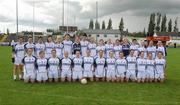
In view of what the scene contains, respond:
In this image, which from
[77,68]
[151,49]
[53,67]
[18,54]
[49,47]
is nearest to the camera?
[53,67]

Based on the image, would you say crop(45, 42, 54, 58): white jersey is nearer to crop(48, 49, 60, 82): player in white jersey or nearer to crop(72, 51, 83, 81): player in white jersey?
crop(48, 49, 60, 82): player in white jersey

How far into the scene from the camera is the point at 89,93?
38.6 feet

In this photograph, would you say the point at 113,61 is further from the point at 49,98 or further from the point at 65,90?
the point at 49,98

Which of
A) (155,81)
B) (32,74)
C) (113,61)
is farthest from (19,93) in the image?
(155,81)

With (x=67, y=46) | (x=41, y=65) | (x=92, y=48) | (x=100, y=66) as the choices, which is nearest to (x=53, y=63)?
(x=41, y=65)

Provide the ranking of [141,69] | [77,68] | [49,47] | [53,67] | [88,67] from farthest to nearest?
[49,47]
[141,69]
[88,67]
[77,68]
[53,67]

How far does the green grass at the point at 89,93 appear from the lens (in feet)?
34.1

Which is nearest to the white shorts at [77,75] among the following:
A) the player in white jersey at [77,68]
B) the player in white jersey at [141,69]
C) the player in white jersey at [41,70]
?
the player in white jersey at [77,68]

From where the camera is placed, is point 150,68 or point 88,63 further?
point 150,68

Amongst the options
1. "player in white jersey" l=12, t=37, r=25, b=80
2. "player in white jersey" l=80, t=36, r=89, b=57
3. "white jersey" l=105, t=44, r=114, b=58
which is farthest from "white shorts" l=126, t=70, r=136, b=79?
"player in white jersey" l=12, t=37, r=25, b=80

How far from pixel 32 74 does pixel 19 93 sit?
2404 mm

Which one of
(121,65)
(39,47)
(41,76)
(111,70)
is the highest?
(39,47)

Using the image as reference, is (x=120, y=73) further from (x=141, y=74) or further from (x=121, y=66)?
(x=141, y=74)

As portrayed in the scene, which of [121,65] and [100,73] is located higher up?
[121,65]
